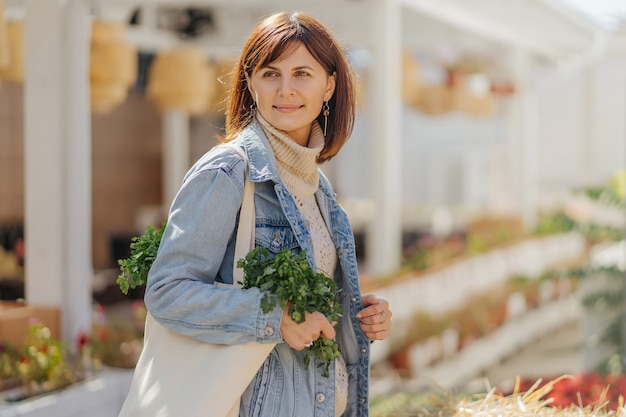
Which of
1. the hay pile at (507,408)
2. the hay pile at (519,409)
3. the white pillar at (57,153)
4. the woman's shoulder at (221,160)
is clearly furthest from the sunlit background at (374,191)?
the woman's shoulder at (221,160)

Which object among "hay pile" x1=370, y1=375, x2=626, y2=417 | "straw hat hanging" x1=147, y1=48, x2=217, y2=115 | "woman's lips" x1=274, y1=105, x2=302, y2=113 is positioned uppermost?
"straw hat hanging" x1=147, y1=48, x2=217, y2=115

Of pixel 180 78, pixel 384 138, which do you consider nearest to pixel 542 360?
pixel 384 138

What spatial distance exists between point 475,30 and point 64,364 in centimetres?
481

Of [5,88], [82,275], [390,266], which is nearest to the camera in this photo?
[82,275]

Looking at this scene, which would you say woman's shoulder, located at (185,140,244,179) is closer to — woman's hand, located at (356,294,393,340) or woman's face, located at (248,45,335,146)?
woman's face, located at (248,45,335,146)

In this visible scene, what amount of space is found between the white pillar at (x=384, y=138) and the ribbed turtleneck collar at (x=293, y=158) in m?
4.02

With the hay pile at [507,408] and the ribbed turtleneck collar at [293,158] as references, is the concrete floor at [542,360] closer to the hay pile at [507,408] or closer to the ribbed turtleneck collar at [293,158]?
the hay pile at [507,408]

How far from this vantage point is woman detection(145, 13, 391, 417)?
5.29 ft

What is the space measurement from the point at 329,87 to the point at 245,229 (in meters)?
0.34

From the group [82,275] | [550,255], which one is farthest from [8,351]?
[550,255]

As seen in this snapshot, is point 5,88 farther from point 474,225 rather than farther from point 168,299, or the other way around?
point 168,299

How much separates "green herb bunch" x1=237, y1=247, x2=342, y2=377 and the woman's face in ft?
0.87

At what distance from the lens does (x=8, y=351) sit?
3928mm

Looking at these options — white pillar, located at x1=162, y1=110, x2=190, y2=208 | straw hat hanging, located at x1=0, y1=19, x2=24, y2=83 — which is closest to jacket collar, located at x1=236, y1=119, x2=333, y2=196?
straw hat hanging, located at x1=0, y1=19, x2=24, y2=83
